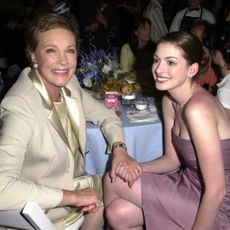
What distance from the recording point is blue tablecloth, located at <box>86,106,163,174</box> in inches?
77.1

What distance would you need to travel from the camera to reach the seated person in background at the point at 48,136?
128 cm

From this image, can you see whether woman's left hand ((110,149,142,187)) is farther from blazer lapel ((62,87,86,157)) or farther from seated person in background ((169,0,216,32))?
seated person in background ((169,0,216,32))

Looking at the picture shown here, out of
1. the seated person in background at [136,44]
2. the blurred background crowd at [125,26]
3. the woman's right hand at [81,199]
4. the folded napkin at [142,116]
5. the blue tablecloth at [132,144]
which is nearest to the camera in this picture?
the woman's right hand at [81,199]

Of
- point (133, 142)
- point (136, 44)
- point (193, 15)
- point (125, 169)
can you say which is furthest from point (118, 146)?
point (193, 15)

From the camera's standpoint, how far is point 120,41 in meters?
6.05

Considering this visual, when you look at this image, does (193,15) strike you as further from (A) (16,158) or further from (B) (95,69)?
(A) (16,158)

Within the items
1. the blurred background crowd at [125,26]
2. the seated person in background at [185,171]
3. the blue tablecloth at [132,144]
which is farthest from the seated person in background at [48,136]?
A: the blurred background crowd at [125,26]

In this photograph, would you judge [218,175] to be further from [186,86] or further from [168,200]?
[186,86]

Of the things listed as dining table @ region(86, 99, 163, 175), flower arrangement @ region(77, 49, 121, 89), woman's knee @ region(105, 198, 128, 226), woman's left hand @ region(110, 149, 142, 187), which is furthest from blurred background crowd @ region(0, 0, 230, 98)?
woman's knee @ region(105, 198, 128, 226)

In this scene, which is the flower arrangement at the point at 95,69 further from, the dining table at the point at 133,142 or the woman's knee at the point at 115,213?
the woman's knee at the point at 115,213

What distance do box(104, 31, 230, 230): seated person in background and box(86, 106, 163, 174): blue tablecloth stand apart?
0.27 metres

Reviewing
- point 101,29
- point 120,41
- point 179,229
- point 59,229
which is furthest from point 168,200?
point 120,41

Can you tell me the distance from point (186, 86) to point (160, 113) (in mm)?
616

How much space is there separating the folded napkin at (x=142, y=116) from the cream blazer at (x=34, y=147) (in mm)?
514
